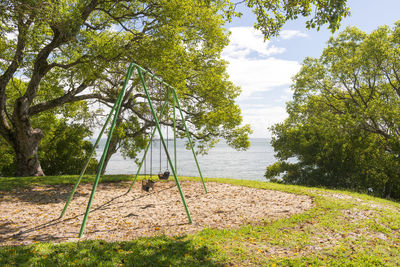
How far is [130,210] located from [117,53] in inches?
247

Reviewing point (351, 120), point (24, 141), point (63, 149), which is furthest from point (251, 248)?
point (63, 149)

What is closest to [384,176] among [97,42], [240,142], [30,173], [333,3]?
[240,142]

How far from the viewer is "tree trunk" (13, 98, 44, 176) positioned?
12835 millimetres

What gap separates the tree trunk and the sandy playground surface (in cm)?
351

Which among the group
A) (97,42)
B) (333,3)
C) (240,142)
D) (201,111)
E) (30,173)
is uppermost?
(97,42)

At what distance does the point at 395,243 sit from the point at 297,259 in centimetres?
267

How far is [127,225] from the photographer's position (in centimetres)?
682

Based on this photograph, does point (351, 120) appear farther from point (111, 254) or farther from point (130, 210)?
point (111, 254)

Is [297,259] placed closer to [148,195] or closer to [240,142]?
[148,195]

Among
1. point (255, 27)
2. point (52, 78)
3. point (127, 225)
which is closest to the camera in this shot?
point (127, 225)

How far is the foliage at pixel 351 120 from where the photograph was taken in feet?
56.0

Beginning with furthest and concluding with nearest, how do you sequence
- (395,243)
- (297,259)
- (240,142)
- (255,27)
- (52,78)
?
1. (240,142)
2. (52,78)
3. (255,27)
4. (395,243)
5. (297,259)

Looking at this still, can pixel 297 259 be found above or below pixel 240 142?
below

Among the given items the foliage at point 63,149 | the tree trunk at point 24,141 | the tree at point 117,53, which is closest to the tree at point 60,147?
the foliage at point 63,149
